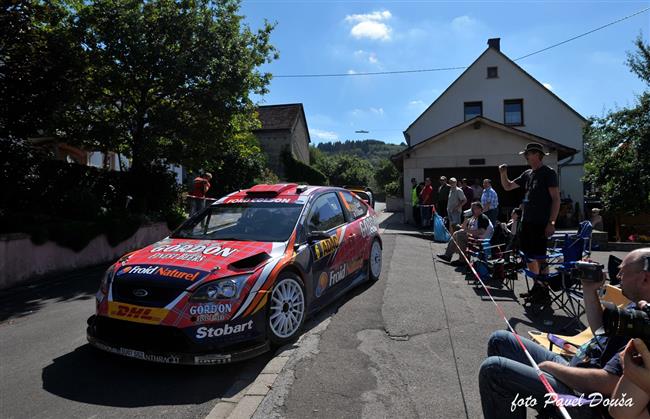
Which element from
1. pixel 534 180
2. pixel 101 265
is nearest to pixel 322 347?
pixel 534 180

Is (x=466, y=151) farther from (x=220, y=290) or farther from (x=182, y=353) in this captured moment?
(x=182, y=353)

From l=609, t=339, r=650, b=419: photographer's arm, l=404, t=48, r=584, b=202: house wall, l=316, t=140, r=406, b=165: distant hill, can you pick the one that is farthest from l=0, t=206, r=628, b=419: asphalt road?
l=316, t=140, r=406, b=165: distant hill

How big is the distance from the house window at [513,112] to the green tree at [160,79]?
55.6 feet

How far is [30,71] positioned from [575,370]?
Answer: 32.8ft

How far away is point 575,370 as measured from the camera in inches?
85.5

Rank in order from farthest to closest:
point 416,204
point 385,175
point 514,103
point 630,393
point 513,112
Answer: point 385,175 < point 514,103 < point 513,112 < point 416,204 < point 630,393

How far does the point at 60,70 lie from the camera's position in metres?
8.74

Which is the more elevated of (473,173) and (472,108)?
(472,108)

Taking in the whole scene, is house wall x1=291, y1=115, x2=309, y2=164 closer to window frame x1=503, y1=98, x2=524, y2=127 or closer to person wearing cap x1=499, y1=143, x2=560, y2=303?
window frame x1=503, y1=98, x2=524, y2=127

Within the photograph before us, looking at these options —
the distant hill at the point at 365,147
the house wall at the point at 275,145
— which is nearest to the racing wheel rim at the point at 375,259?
the house wall at the point at 275,145

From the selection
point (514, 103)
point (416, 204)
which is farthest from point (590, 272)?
point (514, 103)

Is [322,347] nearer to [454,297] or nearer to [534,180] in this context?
[454,297]

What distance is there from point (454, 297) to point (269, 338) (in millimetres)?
3127

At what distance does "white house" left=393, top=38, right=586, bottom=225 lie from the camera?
18.3 metres
